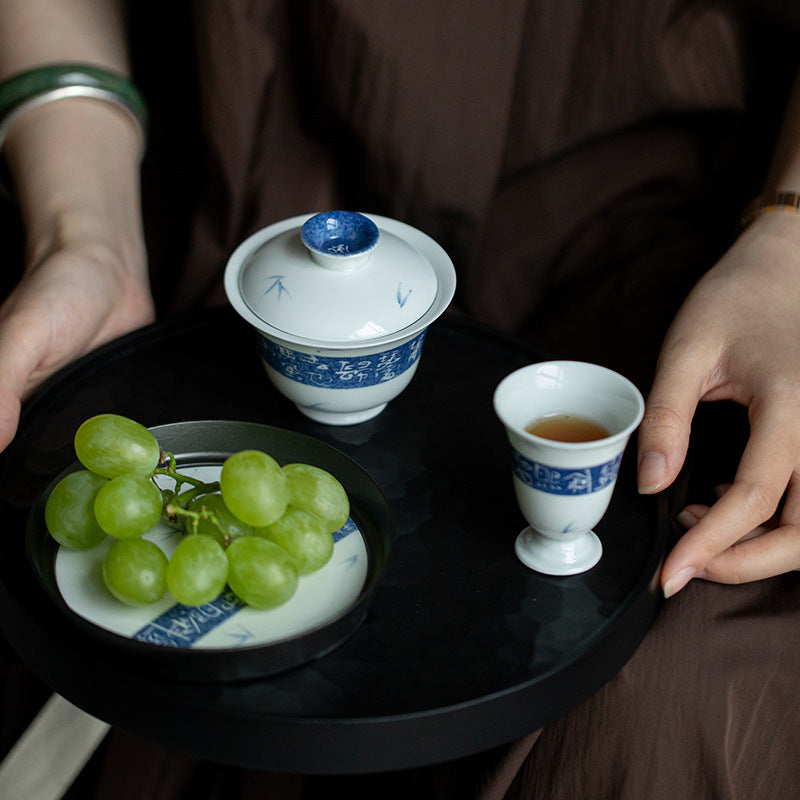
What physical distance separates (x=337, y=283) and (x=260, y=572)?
0.25 metres

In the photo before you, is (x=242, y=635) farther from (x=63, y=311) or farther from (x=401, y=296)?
(x=63, y=311)

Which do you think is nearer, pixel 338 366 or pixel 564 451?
pixel 564 451

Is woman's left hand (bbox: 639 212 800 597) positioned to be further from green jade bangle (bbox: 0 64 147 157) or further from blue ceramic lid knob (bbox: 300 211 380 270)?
green jade bangle (bbox: 0 64 147 157)

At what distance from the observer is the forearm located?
3.18 ft

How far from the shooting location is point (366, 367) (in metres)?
0.73

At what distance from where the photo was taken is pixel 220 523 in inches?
24.5

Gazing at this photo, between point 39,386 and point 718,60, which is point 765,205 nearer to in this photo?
point 718,60

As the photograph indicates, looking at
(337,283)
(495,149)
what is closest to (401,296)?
(337,283)

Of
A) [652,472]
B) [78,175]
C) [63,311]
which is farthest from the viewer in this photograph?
[78,175]

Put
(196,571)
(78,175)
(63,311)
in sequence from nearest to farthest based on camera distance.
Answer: (196,571) < (63,311) < (78,175)

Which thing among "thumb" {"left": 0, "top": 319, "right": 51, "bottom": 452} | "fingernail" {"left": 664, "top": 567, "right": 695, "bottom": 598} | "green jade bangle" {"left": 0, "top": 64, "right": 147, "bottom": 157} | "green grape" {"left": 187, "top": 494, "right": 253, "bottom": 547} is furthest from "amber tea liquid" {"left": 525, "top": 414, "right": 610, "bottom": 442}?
"green jade bangle" {"left": 0, "top": 64, "right": 147, "bottom": 157}

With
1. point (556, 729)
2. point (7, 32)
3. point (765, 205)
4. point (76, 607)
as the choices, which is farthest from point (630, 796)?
point (7, 32)

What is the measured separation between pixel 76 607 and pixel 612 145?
703 millimetres

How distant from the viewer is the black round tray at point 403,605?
55cm
